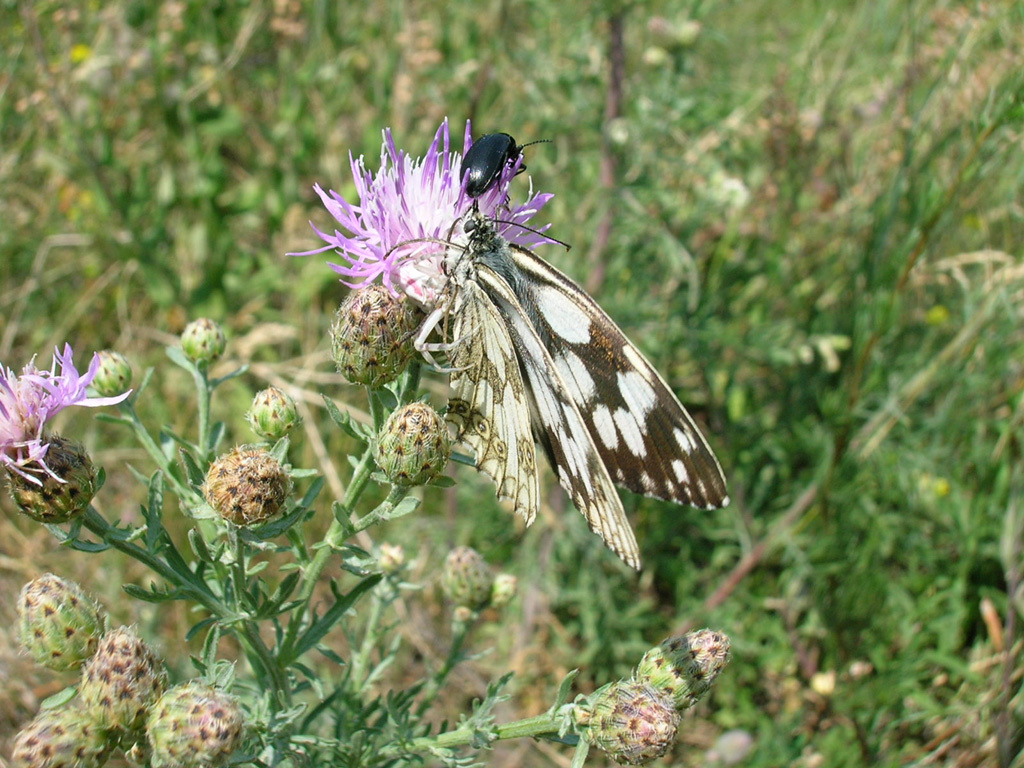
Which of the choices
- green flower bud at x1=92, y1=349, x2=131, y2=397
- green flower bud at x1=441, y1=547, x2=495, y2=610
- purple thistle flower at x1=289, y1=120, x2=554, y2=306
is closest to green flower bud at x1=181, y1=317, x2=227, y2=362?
green flower bud at x1=92, y1=349, x2=131, y2=397

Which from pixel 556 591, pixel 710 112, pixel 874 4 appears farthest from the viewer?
pixel 874 4

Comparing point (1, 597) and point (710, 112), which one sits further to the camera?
point (710, 112)

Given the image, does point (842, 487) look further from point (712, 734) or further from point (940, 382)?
point (712, 734)

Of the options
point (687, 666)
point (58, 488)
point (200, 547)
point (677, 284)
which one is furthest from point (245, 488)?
point (677, 284)

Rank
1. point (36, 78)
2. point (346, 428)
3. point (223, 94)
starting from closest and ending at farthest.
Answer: point (346, 428) < point (36, 78) < point (223, 94)

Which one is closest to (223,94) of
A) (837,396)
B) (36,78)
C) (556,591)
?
(36,78)

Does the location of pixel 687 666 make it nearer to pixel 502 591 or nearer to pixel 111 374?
pixel 502 591
